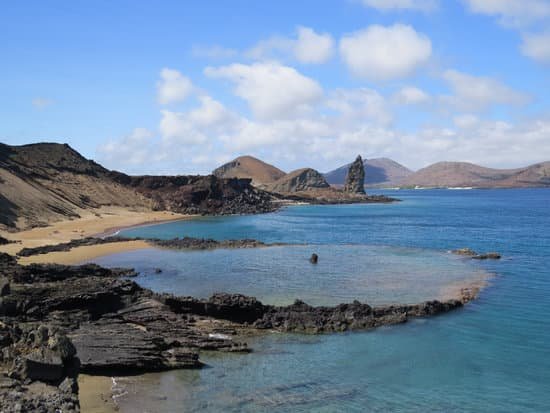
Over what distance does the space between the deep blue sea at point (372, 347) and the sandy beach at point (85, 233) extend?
3.54 metres

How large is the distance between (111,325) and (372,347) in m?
11.7

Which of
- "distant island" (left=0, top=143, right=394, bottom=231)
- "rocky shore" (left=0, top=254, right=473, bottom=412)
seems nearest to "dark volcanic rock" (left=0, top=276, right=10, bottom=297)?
"rocky shore" (left=0, top=254, right=473, bottom=412)

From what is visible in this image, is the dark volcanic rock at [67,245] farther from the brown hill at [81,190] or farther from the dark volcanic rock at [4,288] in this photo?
the dark volcanic rock at [4,288]

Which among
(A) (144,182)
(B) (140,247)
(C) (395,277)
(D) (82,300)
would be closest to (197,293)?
(D) (82,300)

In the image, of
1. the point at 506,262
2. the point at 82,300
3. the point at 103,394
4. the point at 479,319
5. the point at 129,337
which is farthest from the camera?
the point at 506,262

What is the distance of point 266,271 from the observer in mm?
42344

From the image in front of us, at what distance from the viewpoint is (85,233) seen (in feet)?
221

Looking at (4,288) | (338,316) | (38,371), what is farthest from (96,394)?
(338,316)

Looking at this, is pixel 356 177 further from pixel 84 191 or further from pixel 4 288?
pixel 4 288

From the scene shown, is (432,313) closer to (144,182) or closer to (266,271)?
(266,271)

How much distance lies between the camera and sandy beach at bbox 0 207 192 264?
47.8 metres

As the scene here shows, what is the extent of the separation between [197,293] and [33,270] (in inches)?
410

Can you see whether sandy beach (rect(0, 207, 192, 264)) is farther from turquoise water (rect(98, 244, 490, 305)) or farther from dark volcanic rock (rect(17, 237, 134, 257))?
turquoise water (rect(98, 244, 490, 305))

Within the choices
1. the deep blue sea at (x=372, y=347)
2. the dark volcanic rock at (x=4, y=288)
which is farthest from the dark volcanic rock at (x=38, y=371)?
the dark volcanic rock at (x=4, y=288)
